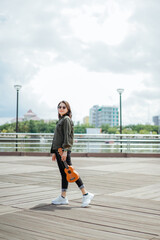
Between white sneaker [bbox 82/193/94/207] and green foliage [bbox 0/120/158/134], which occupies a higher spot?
green foliage [bbox 0/120/158/134]

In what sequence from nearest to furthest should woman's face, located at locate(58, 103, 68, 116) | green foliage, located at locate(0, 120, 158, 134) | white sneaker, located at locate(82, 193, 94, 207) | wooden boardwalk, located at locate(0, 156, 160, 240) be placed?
wooden boardwalk, located at locate(0, 156, 160, 240) < white sneaker, located at locate(82, 193, 94, 207) < woman's face, located at locate(58, 103, 68, 116) < green foliage, located at locate(0, 120, 158, 134)

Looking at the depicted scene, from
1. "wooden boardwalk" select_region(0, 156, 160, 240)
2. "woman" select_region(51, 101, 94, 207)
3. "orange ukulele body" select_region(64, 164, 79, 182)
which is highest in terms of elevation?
"woman" select_region(51, 101, 94, 207)

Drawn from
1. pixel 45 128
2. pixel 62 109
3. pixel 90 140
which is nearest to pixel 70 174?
pixel 62 109

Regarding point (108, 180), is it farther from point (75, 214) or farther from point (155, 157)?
point (155, 157)

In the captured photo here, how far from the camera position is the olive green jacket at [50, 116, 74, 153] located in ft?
15.5

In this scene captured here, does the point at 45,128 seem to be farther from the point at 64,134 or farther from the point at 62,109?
the point at 64,134

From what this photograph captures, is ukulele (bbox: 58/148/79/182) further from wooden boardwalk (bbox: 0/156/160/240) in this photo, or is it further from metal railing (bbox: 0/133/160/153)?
metal railing (bbox: 0/133/160/153)

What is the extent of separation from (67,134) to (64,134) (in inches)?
2.2

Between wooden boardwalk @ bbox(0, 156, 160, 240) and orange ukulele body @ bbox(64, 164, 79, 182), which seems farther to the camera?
orange ukulele body @ bbox(64, 164, 79, 182)

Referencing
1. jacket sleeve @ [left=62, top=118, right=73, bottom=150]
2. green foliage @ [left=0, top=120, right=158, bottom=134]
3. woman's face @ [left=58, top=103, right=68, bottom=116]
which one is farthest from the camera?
green foliage @ [left=0, top=120, right=158, bottom=134]

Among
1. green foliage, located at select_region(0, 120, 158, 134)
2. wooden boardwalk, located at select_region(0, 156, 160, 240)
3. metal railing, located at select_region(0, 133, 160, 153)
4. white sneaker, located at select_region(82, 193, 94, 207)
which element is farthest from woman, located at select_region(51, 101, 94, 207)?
green foliage, located at select_region(0, 120, 158, 134)

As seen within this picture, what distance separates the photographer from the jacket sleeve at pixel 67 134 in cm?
472

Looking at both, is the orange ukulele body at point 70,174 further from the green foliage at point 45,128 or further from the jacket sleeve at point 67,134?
the green foliage at point 45,128

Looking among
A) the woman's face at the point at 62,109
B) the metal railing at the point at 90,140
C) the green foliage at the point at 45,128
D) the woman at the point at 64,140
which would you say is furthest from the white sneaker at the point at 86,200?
the green foliage at the point at 45,128
